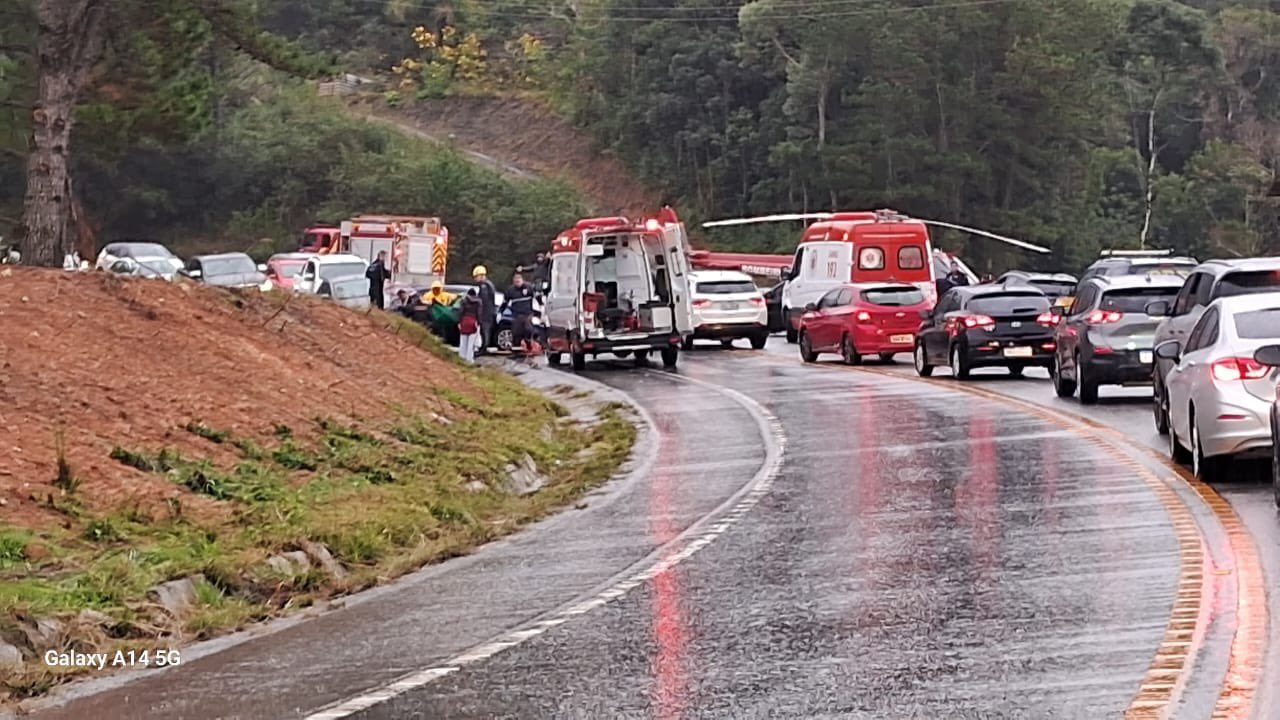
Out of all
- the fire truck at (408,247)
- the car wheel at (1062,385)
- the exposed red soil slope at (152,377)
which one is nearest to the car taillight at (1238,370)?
the exposed red soil slope at (152,377)

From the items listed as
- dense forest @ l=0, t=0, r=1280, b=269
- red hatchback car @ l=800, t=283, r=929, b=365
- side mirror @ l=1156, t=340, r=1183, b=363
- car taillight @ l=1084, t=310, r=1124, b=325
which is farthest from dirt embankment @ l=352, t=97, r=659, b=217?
side mirror @ l=1156, t=340, r=1183, b=363

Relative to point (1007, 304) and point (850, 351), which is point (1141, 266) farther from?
point (1007, 304)

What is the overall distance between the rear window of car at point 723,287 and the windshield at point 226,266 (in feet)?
41.6

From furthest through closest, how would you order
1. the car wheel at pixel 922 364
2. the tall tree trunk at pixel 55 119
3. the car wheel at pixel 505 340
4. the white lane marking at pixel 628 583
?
the car wheel at pixel 505 340 < the car wheel at pixel 922 364 < the tall tree trunk at pixel 55 119 < the white lane marking at pixel 628 583

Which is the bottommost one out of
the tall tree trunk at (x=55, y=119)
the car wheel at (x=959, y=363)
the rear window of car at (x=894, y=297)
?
the car wheel at (x=959, y=363)

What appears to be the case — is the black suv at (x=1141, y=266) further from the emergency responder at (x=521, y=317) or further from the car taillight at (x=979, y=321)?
Result: the emergency responder at (x=521, y=317)

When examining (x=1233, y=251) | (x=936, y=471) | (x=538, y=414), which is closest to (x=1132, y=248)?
(x=1233, y=251)

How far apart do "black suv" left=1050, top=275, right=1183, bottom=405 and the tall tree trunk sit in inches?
597

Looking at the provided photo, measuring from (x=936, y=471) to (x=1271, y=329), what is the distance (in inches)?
131

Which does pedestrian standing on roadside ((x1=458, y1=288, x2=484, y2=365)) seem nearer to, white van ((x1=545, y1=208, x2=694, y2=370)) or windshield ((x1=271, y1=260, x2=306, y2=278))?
white van ((x1=545, y1=208, x2=694, y2=370))

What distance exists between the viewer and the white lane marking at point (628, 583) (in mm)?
8914

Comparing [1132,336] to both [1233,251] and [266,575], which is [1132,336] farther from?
[1233,251]

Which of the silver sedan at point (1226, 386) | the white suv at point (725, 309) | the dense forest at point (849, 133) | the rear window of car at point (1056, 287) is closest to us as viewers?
the silver sedan at point (1226, 386)

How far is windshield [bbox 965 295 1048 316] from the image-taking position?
1196 inches
